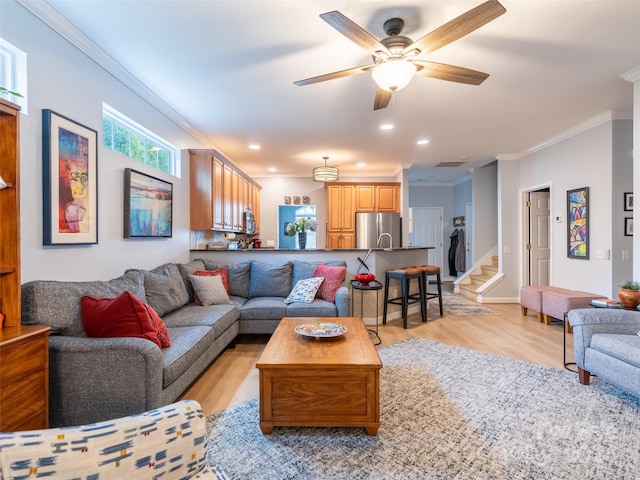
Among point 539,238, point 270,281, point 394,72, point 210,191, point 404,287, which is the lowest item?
point 404,287

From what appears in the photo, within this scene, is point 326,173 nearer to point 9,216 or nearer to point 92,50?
point 92,50

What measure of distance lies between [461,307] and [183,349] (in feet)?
15.8

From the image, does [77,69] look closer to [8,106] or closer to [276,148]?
[8,106]

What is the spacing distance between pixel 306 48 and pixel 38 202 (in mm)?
2138

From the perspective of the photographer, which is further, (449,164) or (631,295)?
(449,164)

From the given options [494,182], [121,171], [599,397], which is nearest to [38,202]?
[121,171]

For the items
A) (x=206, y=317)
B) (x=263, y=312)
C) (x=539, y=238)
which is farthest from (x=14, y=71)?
(x=539, y=238)

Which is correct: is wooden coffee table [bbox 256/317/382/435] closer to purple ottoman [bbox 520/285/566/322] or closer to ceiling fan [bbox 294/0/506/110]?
ceiling fan [bbox 294/0/506/110]

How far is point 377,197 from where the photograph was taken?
6930mm

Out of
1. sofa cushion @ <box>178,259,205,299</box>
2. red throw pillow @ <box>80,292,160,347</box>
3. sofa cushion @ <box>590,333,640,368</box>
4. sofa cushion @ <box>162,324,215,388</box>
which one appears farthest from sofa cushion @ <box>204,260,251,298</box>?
sofa cushion @ <box>590,333,640,368</box>

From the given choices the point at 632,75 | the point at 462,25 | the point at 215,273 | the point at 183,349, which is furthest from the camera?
the point at 215,273

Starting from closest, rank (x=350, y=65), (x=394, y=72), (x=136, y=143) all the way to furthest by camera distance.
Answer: (x=394, y=72), (x=350, y=65), (x=136, y=143)

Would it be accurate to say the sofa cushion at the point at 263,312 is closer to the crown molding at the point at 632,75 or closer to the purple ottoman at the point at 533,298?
the purple ottoman at the point at 533,298

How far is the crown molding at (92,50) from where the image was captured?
2074 millimetres
